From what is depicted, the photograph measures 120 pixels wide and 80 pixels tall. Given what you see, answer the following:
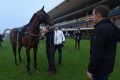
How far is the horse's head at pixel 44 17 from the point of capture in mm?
12266

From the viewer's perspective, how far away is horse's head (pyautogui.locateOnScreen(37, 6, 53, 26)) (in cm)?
1227

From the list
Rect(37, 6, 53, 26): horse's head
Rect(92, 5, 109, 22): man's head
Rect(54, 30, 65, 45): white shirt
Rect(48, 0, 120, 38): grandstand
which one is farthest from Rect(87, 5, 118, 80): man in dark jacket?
Rect(48, 0, 120, 38): grandstand

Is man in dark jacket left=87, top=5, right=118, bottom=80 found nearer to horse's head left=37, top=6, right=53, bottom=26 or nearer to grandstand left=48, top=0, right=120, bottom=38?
horse's head left=37, top=6, right=53, bottom=26

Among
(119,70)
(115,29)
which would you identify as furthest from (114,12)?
(115,29)

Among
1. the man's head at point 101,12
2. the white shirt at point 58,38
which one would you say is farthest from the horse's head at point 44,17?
the man's head at point 101,12

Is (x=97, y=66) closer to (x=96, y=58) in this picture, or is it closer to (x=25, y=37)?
(x=96, y=58)

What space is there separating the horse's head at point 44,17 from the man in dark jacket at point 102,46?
676 cm

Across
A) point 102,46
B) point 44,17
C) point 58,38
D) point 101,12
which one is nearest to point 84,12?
point 58,38

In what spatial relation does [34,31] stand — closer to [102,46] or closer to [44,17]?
[44,17]

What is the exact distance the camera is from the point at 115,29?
18.2 feet

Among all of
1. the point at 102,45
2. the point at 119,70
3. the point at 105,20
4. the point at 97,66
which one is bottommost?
the point at 119,70

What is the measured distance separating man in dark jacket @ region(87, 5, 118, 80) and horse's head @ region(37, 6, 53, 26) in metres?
6.76

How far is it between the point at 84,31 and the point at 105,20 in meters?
47.3

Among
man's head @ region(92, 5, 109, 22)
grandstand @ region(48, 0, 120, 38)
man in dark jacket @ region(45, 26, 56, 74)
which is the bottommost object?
man in dark jacket @ region(45, 26, 56, 74)
